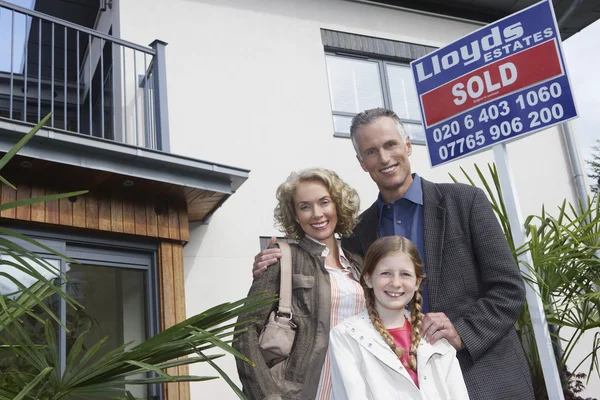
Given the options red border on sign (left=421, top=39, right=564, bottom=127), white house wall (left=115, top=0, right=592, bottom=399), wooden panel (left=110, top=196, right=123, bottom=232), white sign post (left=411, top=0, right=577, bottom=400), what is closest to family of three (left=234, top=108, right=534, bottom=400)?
white sign post (left=411, top=0, right=577, bottom=400)

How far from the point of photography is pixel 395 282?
7.63 feet

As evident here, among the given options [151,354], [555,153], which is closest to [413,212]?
[151,354]

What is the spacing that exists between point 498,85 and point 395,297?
5.79 ft

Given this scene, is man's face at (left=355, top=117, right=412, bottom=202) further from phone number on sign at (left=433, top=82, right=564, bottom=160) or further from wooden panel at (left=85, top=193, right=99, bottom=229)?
wooden panel at (left=85, top=193, right=99, bottom=229)

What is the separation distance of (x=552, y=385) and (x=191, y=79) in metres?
5.02

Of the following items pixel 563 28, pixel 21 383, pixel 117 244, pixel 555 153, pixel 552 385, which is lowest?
pixel 552 385

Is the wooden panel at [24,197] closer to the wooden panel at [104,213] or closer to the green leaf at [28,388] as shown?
the wooden panel at [104,213]

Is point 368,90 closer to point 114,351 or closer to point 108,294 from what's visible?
point 108,294

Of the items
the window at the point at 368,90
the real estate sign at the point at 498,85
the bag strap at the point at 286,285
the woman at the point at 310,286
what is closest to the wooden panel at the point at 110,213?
the real estate sign at the point at 498,85

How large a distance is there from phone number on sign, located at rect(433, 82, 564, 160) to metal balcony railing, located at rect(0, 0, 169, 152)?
2.46 meters

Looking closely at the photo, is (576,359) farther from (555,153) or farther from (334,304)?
(334,304)

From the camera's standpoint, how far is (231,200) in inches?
271

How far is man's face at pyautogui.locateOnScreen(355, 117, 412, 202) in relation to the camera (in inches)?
104

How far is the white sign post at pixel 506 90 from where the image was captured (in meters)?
3.53
